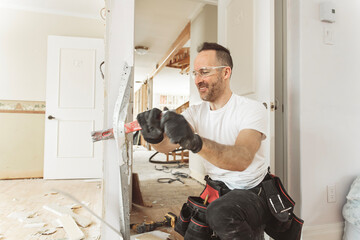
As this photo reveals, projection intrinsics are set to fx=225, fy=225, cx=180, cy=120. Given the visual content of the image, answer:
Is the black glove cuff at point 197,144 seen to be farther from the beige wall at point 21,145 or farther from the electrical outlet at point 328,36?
the beige wall at point 21,145

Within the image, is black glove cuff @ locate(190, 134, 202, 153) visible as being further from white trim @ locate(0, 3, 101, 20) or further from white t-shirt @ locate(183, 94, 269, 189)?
white trim @ locate(0, 3, 101, 20)

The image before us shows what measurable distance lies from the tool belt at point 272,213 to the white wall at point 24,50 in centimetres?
324

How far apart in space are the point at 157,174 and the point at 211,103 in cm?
272

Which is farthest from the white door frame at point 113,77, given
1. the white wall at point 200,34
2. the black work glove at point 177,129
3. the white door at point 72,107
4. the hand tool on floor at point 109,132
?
the white door at point 72,107

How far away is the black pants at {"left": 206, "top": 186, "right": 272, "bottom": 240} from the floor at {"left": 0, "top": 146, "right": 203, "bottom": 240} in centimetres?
73

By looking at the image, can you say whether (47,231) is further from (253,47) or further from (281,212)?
(253,47)

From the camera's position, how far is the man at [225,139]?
0.82 m

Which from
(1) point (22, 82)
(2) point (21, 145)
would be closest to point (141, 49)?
(1) point (22, 82)

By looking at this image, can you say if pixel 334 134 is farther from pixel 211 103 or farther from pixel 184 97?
pixel 184 97

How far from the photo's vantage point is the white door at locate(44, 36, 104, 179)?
3.25 m

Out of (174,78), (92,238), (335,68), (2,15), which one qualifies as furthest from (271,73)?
(174,78)

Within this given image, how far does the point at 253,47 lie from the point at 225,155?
1.01 meters

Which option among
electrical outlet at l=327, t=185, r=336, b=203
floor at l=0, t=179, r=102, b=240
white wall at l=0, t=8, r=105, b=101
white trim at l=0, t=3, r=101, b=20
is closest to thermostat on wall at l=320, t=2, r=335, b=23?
electrical outlet at l=327, t=185, r=336, b=203

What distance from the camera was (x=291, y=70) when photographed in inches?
65.0
